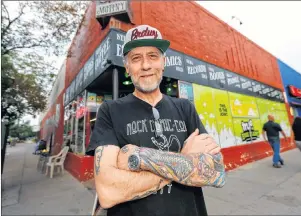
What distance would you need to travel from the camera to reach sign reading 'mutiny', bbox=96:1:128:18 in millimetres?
4559

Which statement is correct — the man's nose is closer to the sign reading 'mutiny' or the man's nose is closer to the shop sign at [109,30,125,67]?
the shop sign at [109,30,125,67]

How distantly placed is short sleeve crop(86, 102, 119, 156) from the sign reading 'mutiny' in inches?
165

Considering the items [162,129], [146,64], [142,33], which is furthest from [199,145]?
[142,33]

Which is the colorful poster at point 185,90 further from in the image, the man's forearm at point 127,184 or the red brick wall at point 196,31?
the man's forearm at point 127,184

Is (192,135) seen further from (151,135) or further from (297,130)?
(297,130)

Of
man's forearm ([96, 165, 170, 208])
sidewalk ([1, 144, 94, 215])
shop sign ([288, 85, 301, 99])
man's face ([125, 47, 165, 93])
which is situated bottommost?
sidewalk ([1, 144, 94, 215])

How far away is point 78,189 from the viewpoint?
4.91 meters

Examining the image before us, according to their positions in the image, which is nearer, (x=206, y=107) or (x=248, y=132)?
(x=206, y=107)

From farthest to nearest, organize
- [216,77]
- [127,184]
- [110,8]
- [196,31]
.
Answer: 1. [216,77]
2. [196,31]
3. [110,8]
4. [127,184]

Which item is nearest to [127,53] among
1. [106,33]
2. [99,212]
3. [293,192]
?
[99,212]

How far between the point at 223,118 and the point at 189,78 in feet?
7.18

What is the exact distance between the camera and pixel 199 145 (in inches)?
49.8

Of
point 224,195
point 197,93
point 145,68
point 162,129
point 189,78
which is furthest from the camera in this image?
point 197,93

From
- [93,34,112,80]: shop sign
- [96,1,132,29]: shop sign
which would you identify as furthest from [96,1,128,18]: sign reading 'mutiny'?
[93,34,112,80]: shop sign
